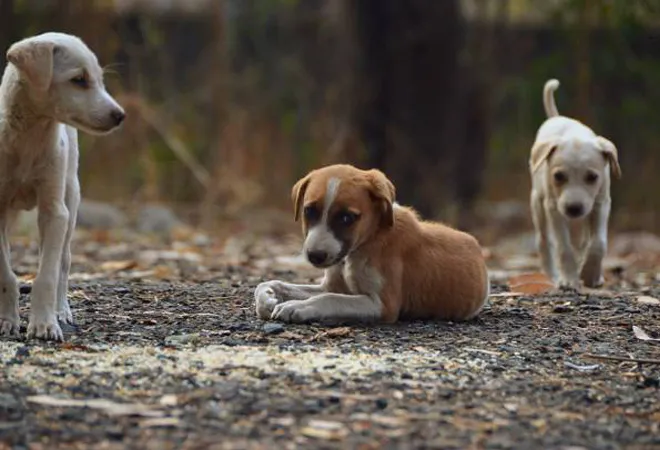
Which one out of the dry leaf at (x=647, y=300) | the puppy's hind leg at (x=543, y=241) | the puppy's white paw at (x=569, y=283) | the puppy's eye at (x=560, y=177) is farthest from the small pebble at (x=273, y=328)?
the puppy's hind leg at (x=543, y=241)

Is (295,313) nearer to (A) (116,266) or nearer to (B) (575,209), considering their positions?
(B) (575,209)

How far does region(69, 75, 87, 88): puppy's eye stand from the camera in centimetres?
611

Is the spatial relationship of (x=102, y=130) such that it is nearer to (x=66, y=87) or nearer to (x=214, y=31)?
(x=66, y=87)

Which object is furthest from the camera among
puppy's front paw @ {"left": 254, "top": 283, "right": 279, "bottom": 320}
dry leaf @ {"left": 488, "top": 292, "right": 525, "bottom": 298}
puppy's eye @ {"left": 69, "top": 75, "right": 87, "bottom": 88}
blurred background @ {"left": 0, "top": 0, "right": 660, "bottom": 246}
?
blurred background @ {"left": 0, "top": 0, "right": 660, "bottom": 246}

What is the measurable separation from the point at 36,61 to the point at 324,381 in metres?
2.16

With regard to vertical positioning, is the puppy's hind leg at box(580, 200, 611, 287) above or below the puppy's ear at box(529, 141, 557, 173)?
below

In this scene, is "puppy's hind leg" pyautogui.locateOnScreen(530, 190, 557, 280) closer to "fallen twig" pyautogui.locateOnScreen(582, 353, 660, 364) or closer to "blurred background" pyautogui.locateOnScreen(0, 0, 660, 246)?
"fallen twig" pyautogui.locateOnScreen(582, 353, 660, 364)

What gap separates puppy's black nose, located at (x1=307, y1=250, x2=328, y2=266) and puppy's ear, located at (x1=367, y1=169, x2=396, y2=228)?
17.9 inches

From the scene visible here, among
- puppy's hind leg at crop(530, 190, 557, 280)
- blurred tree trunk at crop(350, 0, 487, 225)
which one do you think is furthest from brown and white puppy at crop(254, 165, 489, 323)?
blurred tree trunk at crop(350, 0, 487, 225)

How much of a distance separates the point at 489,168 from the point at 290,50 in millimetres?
2992

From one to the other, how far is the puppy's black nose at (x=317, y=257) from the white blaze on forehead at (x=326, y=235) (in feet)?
0.05

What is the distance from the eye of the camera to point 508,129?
16078 millimetres

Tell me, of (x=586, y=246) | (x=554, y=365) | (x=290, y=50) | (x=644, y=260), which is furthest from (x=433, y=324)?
(x=290, y=50)

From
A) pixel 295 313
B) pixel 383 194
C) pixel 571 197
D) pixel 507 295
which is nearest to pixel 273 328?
pixel 295 313
